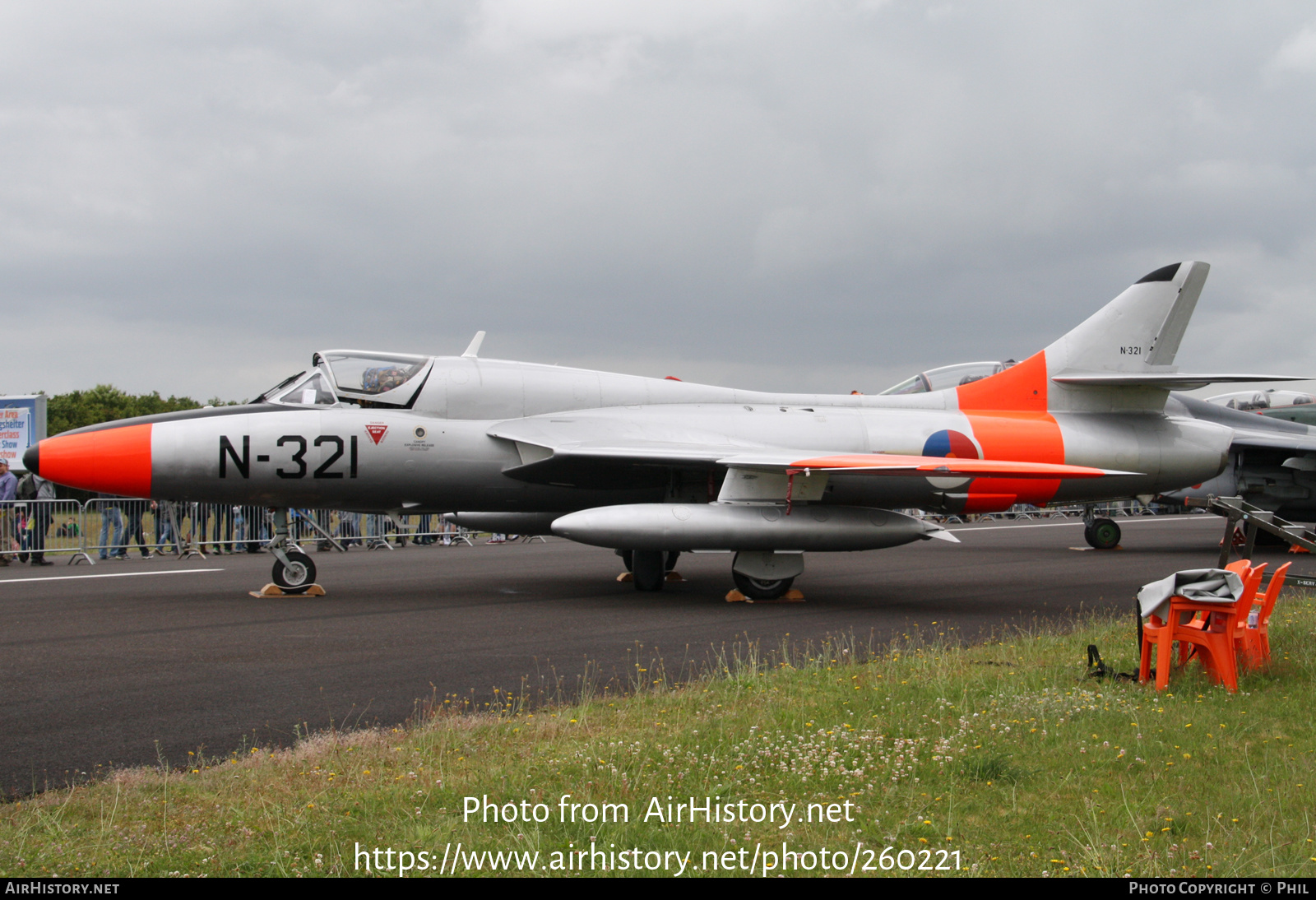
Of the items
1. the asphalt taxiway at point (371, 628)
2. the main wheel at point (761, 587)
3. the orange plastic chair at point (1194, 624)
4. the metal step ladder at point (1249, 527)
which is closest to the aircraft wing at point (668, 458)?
the main wheel at point (761, 587)

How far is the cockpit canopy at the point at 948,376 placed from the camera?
16.1 meters

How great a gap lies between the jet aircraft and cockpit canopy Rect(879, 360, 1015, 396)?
4.99ft

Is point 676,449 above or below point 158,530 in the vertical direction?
above

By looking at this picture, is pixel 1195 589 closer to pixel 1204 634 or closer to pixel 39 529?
pixel 1204 634

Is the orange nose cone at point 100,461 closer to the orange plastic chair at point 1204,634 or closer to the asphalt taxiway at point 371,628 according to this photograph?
the asphalt taxiway at point 371,628

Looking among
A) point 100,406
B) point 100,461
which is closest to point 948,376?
point 100,461

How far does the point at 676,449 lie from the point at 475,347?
3.37 m

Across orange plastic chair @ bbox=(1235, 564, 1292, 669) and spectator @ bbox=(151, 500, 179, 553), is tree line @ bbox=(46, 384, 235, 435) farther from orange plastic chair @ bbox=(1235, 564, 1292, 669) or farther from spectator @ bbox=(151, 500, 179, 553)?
orange plastic chair @ bbox=(1235, 564, 1292, 669)

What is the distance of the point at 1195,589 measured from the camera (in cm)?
610

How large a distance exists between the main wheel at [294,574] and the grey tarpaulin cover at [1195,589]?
29.9 ft

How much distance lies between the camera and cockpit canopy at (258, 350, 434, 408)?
12.1 m

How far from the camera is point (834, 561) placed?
59.9 feet

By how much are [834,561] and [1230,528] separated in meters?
9.58

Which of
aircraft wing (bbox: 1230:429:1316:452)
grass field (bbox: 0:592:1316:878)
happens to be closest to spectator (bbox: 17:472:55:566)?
grass field (bbox: 0:592:1316:878)
